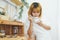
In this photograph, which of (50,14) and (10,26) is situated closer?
(10,26)

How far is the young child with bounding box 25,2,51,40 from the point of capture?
1.45m

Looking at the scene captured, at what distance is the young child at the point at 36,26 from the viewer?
4.77ft

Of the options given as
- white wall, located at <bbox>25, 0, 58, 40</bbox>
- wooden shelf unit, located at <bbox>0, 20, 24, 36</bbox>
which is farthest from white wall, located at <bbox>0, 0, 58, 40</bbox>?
wooden shelf unit, located at <bbox>0, 20, 24, 36</bbox>

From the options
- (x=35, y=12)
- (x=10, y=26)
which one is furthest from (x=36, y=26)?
(x=10, y=26)

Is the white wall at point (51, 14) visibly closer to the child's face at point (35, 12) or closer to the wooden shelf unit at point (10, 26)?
the child's face at point (35, 12)

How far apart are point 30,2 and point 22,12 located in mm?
145

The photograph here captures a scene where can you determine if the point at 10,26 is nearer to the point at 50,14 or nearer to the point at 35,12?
the point at 35,12

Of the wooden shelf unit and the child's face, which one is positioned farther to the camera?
the child's face

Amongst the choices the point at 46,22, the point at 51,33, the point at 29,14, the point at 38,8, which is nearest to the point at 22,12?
the point at 29,14

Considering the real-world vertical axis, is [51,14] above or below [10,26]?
above

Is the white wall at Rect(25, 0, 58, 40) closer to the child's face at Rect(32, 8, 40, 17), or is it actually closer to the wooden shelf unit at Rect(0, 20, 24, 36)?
the child's face at Rect(32, 8, 40, 17)

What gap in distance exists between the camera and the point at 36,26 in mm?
1479

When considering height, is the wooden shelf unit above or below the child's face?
below

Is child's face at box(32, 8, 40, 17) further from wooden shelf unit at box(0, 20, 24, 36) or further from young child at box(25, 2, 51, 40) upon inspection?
wooden shelf unit at box(0, 20, 24, 36)
